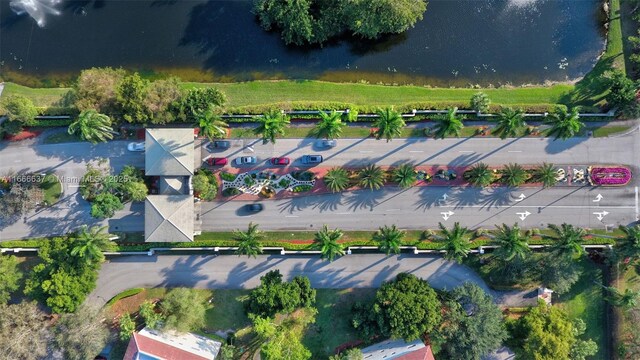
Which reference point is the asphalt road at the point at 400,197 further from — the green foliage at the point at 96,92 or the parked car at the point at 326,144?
the green foliage at the point at 96,92

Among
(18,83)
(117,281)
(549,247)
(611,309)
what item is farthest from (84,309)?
(611,309)

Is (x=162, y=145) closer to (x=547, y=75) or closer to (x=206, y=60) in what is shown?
(x=206, y=60)

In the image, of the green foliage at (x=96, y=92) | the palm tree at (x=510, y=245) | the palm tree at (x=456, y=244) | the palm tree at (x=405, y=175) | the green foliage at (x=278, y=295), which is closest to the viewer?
the green foliage at (x=278, y=295)

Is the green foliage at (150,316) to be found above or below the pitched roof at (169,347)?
above

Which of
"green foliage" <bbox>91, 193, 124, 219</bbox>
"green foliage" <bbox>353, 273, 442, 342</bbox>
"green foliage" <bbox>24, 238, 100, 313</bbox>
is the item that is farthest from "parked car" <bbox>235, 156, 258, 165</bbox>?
"green foliage" <bbox>353, 273, 442, 342</bbox>

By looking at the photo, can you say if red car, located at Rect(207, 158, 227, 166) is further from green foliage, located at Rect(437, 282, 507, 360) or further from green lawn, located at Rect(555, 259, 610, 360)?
green lawn, located at Rect(555, 259, 610, 360)

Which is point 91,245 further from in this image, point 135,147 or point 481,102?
point 481,102

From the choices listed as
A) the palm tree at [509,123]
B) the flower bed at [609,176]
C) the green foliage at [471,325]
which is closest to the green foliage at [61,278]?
the green foliage at [471,325]
